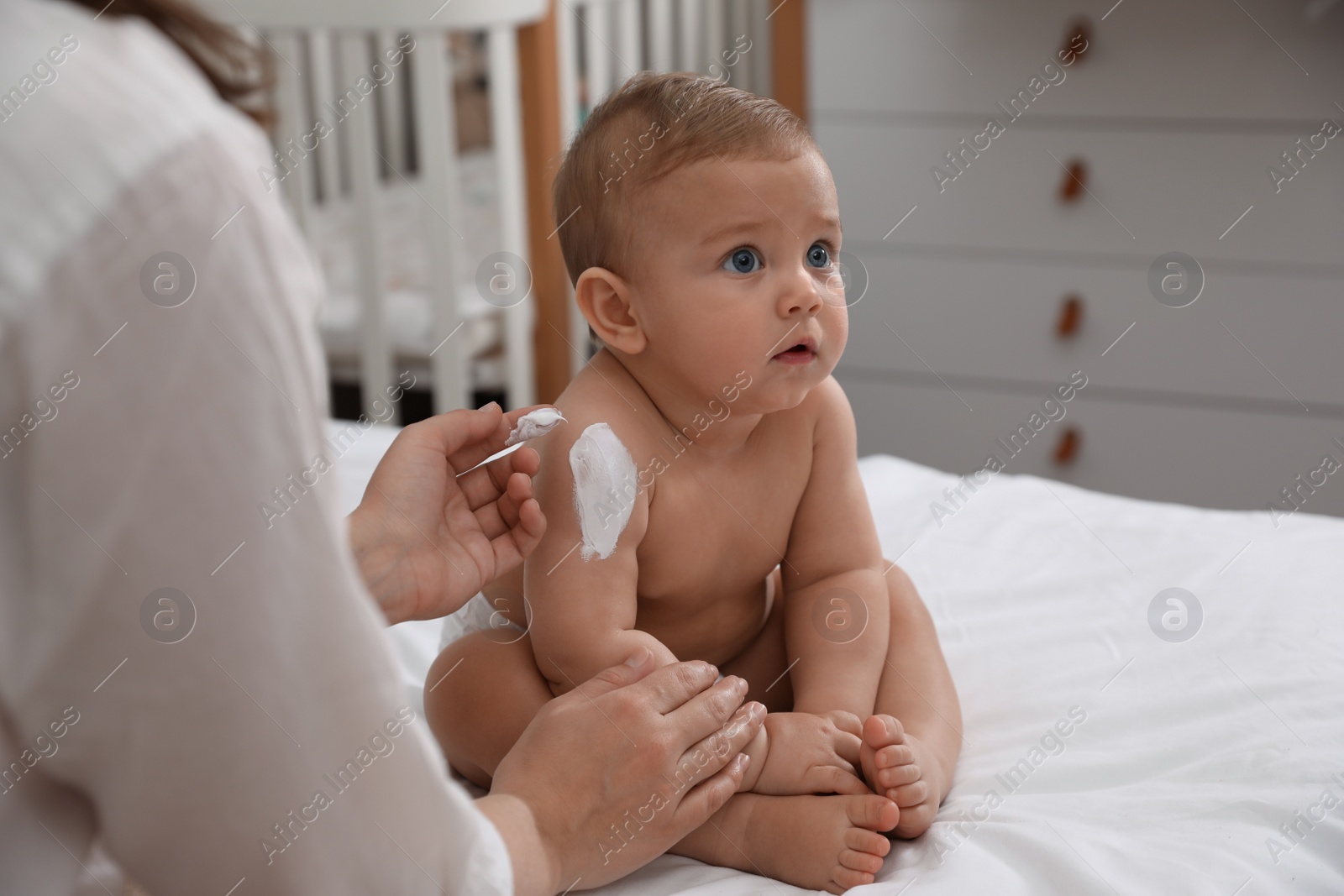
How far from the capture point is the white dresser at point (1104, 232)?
2.05 m

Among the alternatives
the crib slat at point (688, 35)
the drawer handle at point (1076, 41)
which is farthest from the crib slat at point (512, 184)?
the drawer handle at point (1076, 41)

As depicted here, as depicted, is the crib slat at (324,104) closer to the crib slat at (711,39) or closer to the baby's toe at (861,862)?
the crib slat at (711,39)

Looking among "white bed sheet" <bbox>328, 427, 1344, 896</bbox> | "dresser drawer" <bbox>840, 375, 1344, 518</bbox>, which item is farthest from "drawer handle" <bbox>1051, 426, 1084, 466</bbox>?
"white bed sheet" <bbox>328, 427, 1344, 896</bbox>

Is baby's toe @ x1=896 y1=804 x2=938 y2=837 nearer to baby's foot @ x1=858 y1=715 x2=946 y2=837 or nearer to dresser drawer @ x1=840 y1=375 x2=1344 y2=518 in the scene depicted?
baby's foot @ x1=858 y1=715 x2=946 y2=837

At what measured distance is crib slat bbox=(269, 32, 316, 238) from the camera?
1.94 m

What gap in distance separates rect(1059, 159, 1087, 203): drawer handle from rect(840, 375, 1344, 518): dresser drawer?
38cm

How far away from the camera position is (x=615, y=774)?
2.23 feet

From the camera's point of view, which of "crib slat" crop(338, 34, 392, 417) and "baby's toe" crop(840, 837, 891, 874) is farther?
"crib slat" crop(338, 34, 392, 417)

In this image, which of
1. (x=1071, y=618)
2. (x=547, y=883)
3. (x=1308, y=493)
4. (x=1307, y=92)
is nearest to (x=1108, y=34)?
(x=1307, y=92)

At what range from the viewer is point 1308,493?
2145 mm

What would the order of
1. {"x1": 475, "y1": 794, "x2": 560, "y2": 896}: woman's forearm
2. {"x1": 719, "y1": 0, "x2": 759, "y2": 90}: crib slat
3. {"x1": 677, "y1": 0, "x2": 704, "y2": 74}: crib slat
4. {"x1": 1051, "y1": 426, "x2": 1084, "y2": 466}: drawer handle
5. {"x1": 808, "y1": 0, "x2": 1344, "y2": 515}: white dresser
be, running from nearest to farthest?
{"x1": 475, "y1": 794, "x2": 560, "y2": 896}: woman's forearm < {"x1": 808, "y1": 0, "x2": 1344, "y2": 515}: white dresser < {"x1": 1051, "y1": 426, "x2": 1084, "y2": 466}: drawer handle < {"x1": 677, "y1": 0, "x2": 704, "y2": 74}: crib slat < {"x1": 719, "y1": 0, "x2": 759, "y2": 90}: crib slat

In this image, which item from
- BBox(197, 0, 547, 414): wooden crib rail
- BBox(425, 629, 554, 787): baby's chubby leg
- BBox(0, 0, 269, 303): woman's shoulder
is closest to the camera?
BBox(0, 0, 269, 303): woman's shoulder

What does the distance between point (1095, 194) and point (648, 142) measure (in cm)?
160

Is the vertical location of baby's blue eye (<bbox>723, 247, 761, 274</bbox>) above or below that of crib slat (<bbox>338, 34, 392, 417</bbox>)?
above
